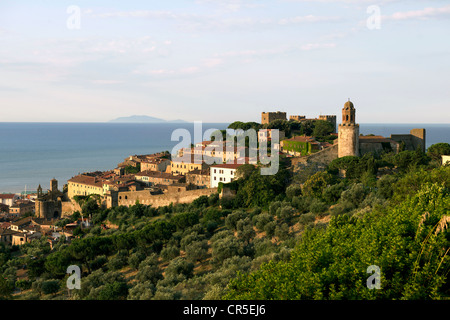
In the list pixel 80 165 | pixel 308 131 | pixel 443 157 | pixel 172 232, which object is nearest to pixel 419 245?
pixel 172 232

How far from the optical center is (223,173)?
134ft

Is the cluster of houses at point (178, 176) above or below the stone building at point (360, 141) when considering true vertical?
below

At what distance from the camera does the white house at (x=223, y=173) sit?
40.2m

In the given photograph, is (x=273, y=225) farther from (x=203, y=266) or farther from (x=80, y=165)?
(x=80, y=165)

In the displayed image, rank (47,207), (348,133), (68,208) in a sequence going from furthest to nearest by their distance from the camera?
(68,208)
(47,207)
(348,133)

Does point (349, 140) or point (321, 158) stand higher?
point (349, 140)

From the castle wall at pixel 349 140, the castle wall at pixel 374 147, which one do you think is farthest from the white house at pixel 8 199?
the castle wall at pixel 374 147

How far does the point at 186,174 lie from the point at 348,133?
17.6 metres

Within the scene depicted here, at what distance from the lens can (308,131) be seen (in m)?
54.5

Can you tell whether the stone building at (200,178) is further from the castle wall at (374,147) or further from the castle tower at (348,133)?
the castle wall at (374,147)

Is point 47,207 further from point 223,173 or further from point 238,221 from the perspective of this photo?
point 238,221

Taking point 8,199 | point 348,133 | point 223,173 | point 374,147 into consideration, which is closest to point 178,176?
point 223,173

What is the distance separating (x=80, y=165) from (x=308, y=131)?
7460 cm

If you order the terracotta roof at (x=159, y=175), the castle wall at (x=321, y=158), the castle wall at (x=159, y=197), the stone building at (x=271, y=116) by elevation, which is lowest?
the castle wall at (x=159, y=197)
